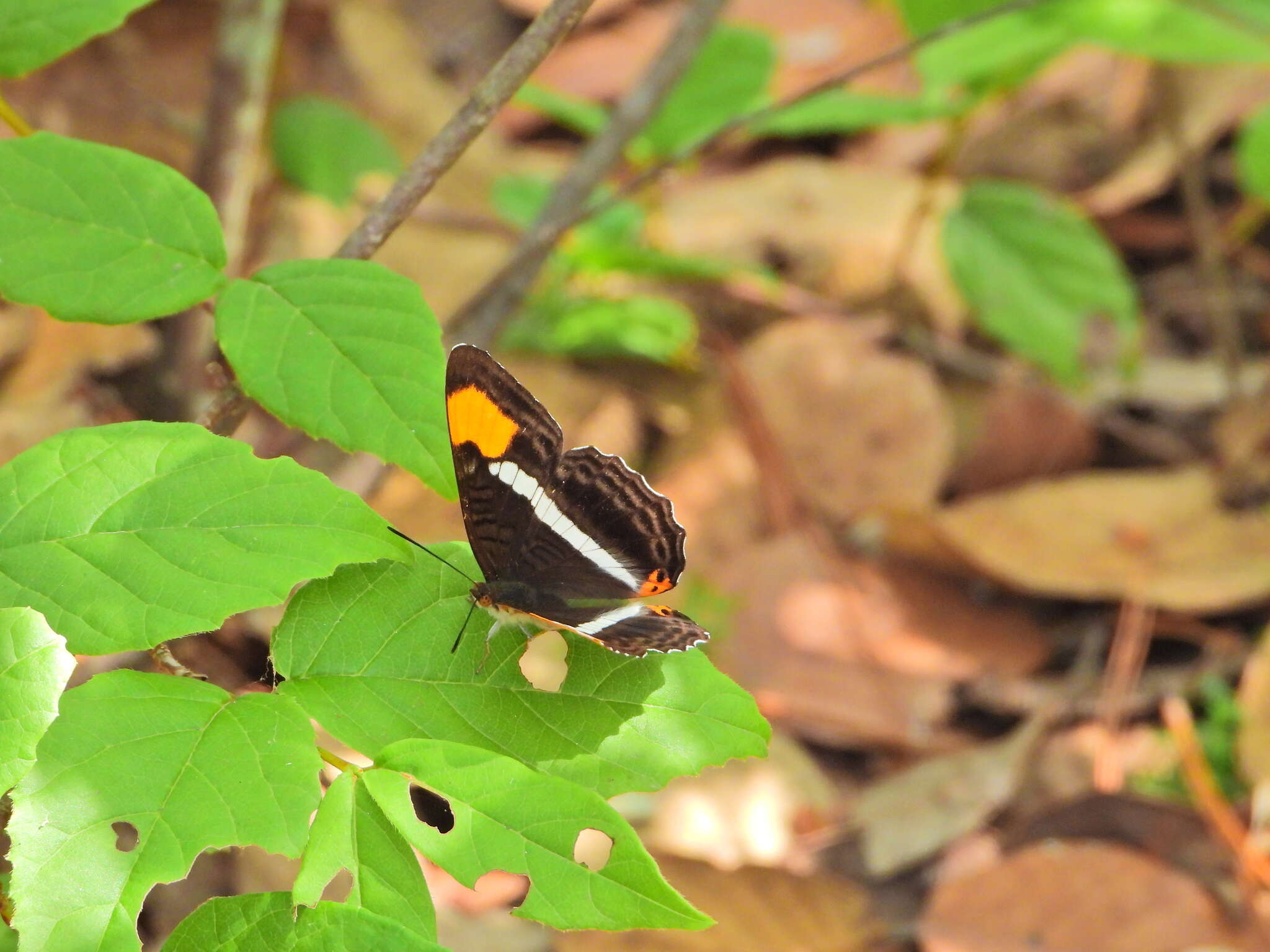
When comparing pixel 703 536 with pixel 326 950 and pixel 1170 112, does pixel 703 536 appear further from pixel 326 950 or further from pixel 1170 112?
pixel 326 950

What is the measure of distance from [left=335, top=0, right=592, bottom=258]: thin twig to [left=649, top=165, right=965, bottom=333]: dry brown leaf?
2.95 m

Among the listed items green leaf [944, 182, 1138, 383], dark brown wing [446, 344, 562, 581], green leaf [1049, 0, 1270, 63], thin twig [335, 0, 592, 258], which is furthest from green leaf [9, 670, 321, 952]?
green leaf [944, 182, 1138, 383]

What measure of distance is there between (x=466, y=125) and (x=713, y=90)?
227cm

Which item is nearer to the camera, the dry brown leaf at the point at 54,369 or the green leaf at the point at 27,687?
the green leaf at the point at 27,687

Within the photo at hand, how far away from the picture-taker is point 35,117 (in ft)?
13.5

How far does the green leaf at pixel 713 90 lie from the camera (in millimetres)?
3592

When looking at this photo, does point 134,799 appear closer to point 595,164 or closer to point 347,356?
point 347,356

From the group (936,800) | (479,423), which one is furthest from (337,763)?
(936,800)

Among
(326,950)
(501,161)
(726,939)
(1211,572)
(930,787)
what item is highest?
(326,950)

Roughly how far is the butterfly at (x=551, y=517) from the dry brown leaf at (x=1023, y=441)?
2.32 m

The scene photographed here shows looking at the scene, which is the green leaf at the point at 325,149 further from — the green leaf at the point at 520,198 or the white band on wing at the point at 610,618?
the white band on wing at the point at 610,618

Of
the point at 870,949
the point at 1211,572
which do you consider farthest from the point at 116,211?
the point at 1211,572

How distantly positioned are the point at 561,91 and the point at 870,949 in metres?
4.06

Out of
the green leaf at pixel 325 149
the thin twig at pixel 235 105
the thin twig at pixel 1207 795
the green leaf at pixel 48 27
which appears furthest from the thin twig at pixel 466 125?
the green leaf at pixel 325 149
